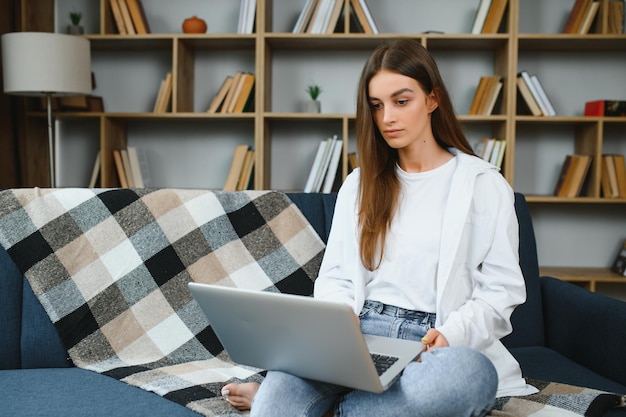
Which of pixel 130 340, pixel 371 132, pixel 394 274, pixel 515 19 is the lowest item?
pixel 130 340

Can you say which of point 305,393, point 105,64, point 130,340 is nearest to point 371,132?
point 305,393

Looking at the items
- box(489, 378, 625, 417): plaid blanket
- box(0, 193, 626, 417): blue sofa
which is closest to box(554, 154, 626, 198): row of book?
box(0, 193, 626, 417): blue sofa

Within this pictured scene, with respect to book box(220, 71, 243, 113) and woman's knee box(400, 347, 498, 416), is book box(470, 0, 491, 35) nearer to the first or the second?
book box(220, 71, 243, 113)

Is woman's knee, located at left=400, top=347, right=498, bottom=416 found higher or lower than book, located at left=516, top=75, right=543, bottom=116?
lower

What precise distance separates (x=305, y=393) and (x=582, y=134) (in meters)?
2.53

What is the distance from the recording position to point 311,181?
3.18 meters

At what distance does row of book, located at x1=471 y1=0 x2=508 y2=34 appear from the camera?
307 cm

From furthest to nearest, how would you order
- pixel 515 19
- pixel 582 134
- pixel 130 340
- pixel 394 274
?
pixel 582 134, pixel 515 19, pixel 130 340, pixel 394 274

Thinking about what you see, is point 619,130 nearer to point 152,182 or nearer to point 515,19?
point 515,19

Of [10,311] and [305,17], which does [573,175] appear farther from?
[10,311]

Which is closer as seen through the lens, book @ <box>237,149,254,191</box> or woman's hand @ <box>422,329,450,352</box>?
woman's hand @ <box>422,329,450,352</box>

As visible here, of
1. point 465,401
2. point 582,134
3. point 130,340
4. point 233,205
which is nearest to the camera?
point 465,401

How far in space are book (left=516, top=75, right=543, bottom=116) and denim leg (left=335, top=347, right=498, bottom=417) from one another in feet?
7.17

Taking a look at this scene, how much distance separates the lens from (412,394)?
1149 mm
